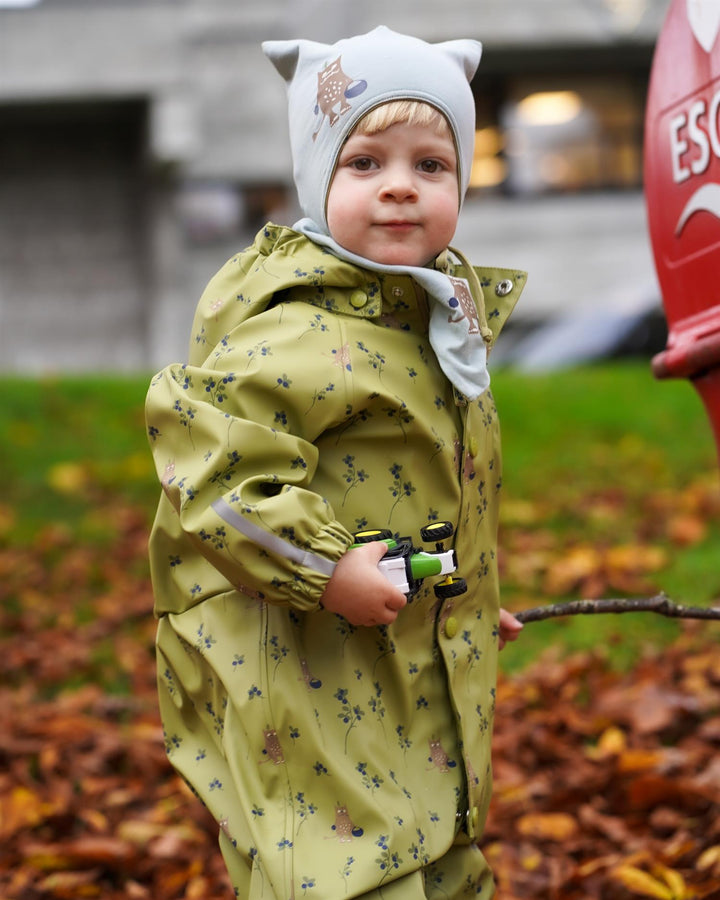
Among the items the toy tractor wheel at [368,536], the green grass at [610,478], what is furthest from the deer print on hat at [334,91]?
the green grass at [610,478]

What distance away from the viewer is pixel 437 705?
2.15m

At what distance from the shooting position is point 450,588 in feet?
6.81

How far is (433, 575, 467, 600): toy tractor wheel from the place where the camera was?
2.07 meters

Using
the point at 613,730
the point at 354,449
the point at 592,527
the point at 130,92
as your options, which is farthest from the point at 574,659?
the point at 130,92

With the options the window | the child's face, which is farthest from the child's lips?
the window

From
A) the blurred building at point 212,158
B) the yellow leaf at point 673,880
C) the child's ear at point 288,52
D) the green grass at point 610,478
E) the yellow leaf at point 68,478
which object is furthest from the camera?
the blurred building at point 212,158

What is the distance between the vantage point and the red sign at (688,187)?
2.38 meters

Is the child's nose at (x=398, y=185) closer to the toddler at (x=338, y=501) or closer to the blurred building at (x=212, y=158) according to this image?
the toddler at (x=338, y=501)

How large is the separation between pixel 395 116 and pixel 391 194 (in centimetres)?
13

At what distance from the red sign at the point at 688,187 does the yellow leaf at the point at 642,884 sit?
39.6 inches

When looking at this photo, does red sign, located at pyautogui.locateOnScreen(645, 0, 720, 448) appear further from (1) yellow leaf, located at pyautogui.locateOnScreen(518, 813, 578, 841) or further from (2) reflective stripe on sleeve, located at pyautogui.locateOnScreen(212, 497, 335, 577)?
(1) yellow leaf, located at pyautogui.locateOnScreen(518, 813, 578, 841)

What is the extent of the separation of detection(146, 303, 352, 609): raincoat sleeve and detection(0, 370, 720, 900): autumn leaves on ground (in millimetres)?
1375

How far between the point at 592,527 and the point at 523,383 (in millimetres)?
2415

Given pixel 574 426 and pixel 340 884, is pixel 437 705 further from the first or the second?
pixel 574 426
